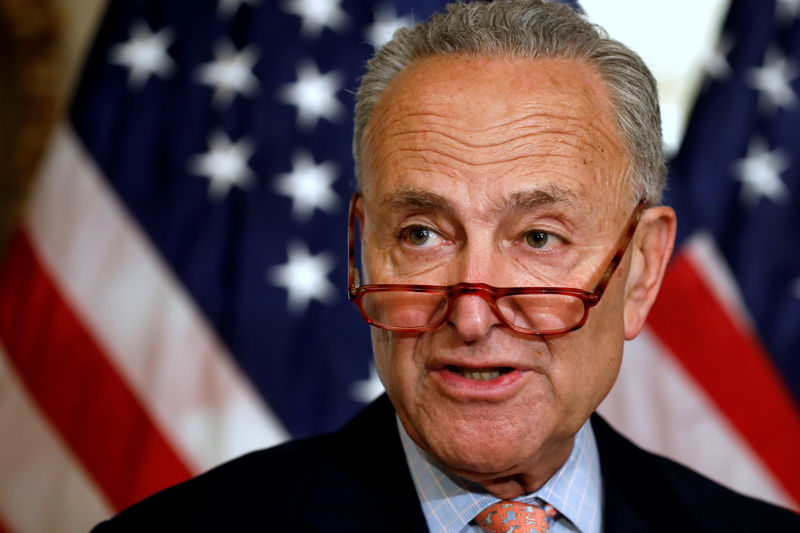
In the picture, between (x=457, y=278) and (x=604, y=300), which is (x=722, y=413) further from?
(x=457, y=278)

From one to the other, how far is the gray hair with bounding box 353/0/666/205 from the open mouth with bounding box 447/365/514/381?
1.36 ft

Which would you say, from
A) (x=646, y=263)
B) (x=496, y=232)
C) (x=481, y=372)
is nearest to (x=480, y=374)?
(x=481, y=372)

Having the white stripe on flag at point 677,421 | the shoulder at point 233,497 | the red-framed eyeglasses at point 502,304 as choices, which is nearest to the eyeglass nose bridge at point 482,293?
the red-framed eyeglasses at point 502,304

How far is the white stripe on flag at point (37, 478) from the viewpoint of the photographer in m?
2.70

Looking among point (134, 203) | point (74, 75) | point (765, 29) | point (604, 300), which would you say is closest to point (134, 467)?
point (134, 203)

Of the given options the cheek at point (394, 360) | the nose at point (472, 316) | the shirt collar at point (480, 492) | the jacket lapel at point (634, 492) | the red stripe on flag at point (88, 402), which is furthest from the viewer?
the red stripe on flag at point (88, 402)

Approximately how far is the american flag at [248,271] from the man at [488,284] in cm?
108

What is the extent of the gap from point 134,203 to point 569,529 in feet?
6.06

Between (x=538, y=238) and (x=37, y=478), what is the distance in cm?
199

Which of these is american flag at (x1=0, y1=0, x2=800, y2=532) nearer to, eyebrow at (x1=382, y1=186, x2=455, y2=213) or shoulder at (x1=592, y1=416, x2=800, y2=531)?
shoulder at (x1=592, y1=416, x2=800, y2=531)

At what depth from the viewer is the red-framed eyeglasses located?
138 centimetres

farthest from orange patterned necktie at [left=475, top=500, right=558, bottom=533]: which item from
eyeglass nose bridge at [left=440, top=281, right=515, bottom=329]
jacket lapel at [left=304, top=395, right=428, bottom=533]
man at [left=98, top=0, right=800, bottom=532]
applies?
eyeglass nose bridge at [left=440, top=281, right=515, bottom=329]

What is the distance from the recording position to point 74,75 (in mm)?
3309

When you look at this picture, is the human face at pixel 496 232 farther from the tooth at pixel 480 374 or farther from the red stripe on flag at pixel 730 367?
the red stripe on flag at pixel 730 367
